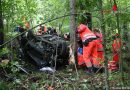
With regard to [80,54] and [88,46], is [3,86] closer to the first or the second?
[88,46]

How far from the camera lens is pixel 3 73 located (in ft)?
24.1

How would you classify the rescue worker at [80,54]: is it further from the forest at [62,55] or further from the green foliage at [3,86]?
the green foliage at [3,86]

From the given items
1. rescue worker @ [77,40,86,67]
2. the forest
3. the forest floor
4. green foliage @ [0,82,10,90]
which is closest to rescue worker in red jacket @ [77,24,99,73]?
the forest

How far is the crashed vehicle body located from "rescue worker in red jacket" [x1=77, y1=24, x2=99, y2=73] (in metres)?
0.83

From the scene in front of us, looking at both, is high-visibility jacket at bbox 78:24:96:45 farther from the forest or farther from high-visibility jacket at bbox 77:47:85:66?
high-visibility jacket at bbox 77:47:85:66

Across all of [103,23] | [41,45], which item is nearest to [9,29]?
[41,45]

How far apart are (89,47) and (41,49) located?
1429 mm

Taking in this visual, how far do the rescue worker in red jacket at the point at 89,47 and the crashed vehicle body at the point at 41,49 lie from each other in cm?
A: 83

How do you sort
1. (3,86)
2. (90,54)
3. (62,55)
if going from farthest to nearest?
(62,55) → (90,54) → (3,86)

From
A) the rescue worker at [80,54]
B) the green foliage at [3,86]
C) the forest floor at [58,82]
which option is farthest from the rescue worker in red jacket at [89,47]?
the green foliage at [3,86]

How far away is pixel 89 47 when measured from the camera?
8.67 meters

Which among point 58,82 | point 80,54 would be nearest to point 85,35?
point 80,54

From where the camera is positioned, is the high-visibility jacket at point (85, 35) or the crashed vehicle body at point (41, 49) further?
the crashed vehicle body at point (41, 49)

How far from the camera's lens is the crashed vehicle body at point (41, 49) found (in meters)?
9.15
